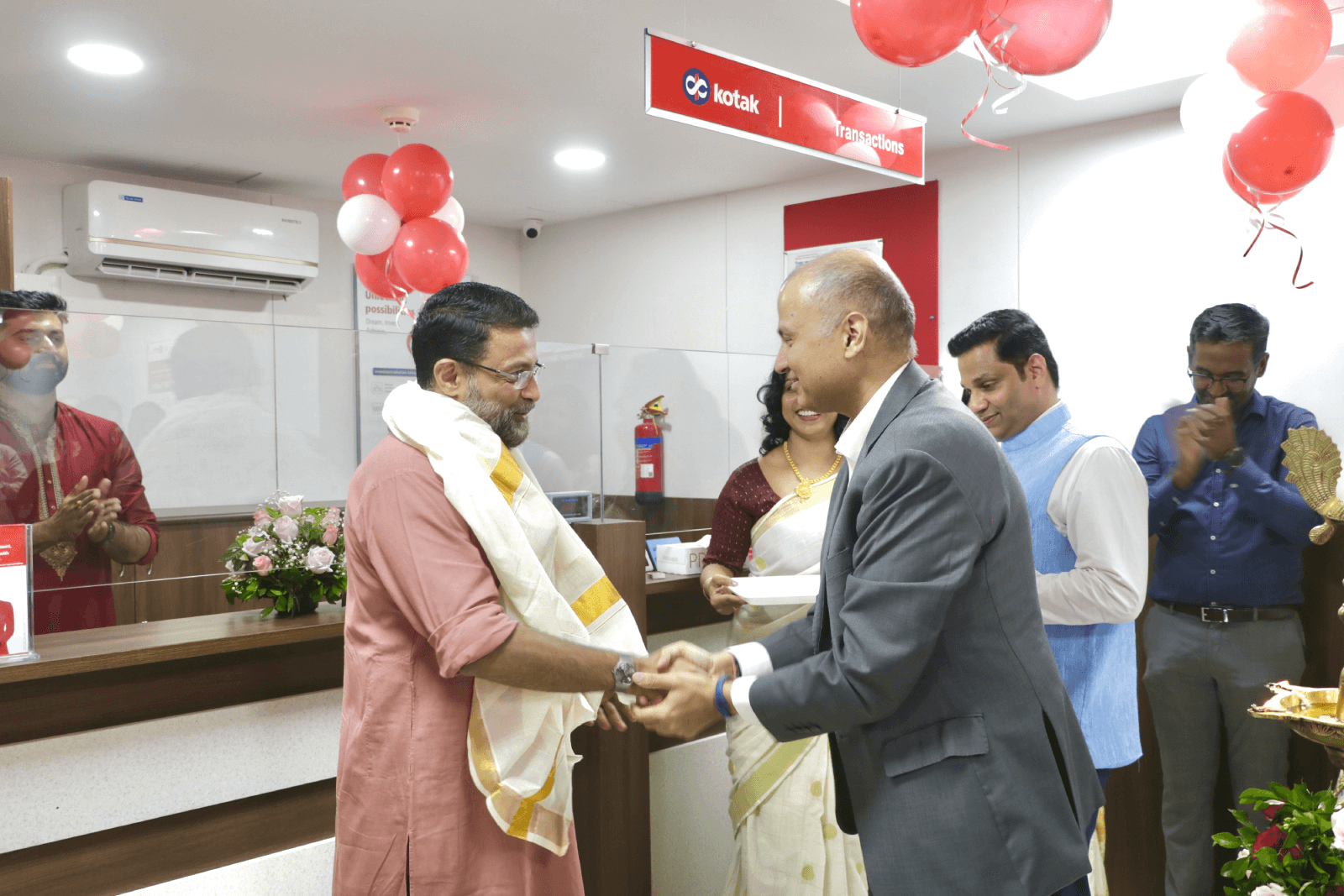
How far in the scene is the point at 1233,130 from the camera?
121 inches

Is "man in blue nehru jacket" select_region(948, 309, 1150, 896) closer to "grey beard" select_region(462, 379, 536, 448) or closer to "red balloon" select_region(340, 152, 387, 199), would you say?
"grey beard" select_region(462, 379, 536, 448)

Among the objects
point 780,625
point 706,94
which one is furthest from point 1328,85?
point 780,625

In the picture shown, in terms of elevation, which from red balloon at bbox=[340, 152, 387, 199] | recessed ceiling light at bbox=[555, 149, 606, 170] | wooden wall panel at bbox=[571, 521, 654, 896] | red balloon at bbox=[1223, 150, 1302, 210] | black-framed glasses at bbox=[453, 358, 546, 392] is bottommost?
wooden wall panel at bbox=[571, 521, 654, 896]

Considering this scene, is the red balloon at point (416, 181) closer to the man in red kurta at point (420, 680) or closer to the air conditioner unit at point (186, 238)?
the air conditioner unit at point (186, 238)

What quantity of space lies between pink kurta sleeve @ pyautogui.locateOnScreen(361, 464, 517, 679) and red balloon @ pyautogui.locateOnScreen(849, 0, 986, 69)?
151cm

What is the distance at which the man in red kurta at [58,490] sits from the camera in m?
2.69

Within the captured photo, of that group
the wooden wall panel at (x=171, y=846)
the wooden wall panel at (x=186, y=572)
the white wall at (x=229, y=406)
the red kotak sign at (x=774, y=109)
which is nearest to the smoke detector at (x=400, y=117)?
the white wall at (x=229, y=406)

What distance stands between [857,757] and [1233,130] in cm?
253

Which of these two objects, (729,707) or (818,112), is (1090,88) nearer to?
(818,112)

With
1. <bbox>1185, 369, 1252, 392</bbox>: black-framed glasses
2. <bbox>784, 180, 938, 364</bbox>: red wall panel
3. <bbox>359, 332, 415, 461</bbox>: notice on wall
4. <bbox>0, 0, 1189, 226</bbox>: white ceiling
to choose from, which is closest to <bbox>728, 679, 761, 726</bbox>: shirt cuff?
<bbox>359, 332, 415, 461</bbox>: notice on wall

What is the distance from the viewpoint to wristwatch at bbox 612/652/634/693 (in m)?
1.85

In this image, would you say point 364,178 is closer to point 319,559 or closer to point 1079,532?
point 319,559

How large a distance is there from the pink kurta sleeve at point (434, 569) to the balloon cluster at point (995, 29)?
149 centimetres

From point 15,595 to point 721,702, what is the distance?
1.47m
